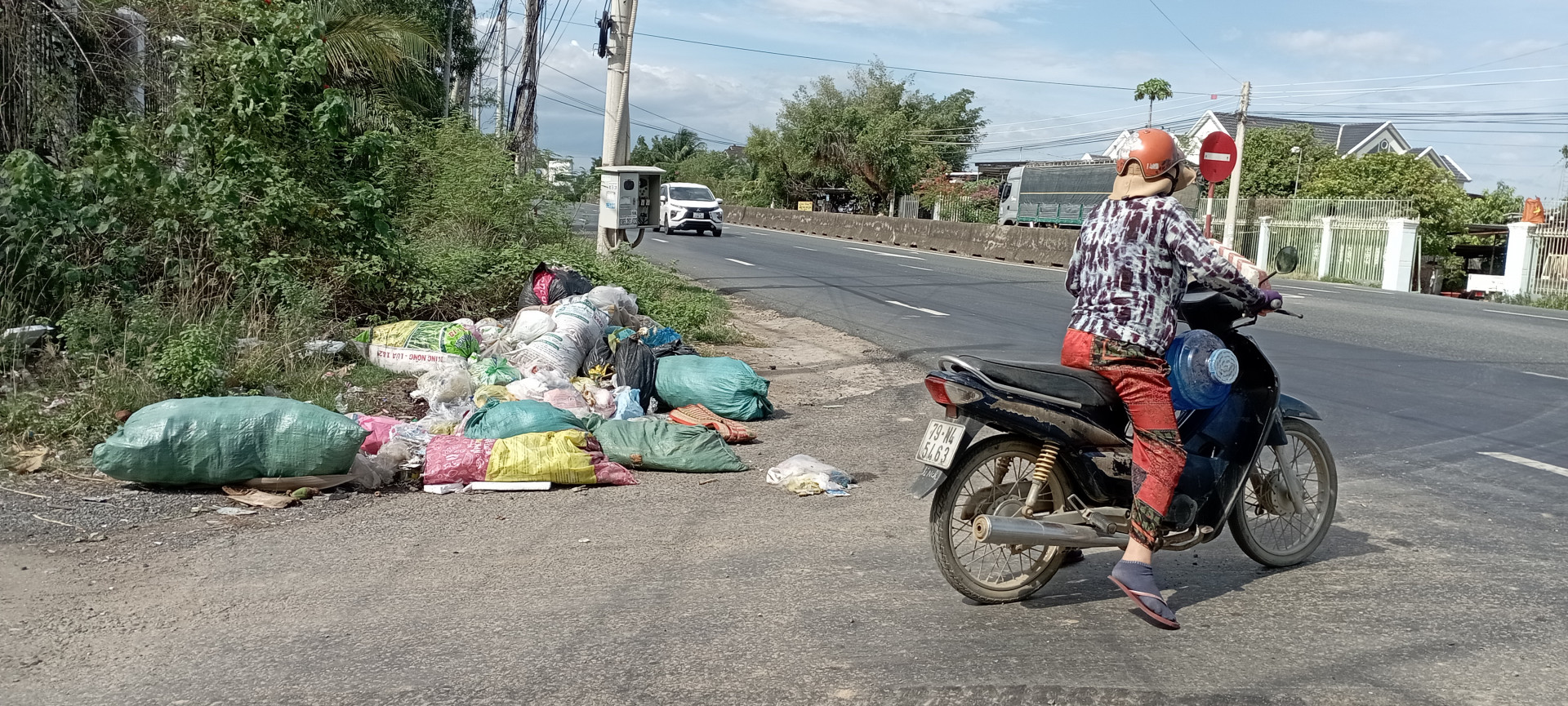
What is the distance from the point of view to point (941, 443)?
4.09m

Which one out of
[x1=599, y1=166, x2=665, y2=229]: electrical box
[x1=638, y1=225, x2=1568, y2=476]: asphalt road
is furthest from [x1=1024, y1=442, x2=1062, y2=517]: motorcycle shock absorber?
[x1=599, y1=166, x2=665, y2=229]: electrical box

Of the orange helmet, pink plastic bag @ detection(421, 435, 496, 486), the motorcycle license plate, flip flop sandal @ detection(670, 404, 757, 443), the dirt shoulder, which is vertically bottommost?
the dirt shoulder

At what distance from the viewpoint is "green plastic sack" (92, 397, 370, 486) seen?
18.0 feet

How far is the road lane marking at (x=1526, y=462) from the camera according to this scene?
6.77 metres

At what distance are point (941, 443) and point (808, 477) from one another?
2170mm

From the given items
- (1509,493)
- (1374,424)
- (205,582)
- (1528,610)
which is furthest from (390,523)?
(1374,424)

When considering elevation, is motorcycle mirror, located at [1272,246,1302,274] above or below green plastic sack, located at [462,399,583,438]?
above

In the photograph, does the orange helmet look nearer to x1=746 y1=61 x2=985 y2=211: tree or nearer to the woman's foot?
the woman's foot

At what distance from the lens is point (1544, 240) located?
26797 millimetres

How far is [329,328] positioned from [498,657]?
6.04 metres

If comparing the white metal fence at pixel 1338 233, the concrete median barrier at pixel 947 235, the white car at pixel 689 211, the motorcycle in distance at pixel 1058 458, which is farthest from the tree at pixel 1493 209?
the motorcycle in distance at pixel 1058 458

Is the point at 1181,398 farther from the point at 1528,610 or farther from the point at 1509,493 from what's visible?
the point at 1509,493

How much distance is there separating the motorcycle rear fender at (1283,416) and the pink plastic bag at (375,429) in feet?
14.9

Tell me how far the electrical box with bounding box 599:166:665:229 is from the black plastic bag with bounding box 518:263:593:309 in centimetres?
464
